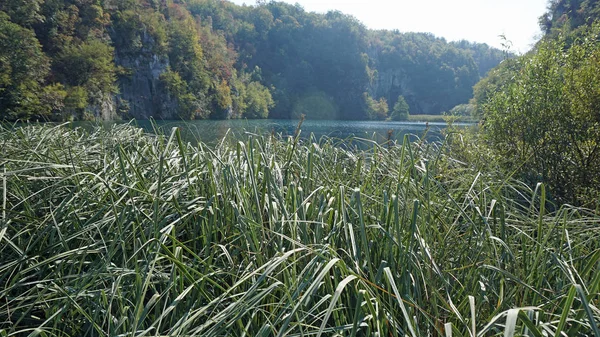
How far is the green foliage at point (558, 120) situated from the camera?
128 inches

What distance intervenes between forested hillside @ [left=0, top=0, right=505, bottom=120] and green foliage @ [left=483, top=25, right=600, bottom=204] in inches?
218

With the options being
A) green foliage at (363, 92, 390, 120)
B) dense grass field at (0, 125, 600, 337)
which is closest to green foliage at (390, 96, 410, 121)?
green foliage at (363, 92, 390, 120)

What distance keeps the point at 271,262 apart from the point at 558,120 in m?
3.32

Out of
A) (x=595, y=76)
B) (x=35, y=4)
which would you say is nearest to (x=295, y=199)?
(x=595, y=76)

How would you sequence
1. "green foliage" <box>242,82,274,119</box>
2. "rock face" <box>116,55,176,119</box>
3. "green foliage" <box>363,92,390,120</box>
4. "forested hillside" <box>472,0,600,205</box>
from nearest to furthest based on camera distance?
"forested hillside" <box>472,0,600,205</box>, "rock face" <box>116,55,176,119</box>, "green foliage" <box>242,82,274,119</box>, "green foliage" <box>363,92,390,120</box>

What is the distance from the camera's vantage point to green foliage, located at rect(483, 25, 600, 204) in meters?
3.24

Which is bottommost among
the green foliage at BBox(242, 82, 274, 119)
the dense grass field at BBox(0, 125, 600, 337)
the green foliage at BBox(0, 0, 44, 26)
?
the green foliage at BBox(242, 82, 274, 119)

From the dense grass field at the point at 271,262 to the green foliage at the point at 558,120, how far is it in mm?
1802

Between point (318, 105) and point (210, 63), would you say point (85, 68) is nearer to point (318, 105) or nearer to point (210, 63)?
point (210, 63)

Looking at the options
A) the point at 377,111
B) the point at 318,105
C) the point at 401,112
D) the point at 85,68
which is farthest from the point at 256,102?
the point at 377,111

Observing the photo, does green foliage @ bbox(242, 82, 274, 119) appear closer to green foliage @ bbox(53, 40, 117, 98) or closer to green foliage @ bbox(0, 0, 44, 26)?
green foliage @ bbox(53, 40, 117, 98)

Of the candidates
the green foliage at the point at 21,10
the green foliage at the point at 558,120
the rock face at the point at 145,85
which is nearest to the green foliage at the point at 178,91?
the rock face at the point at 145,85

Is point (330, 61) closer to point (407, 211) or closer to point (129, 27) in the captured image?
point (129, 27)

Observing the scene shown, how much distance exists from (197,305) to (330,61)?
329 ft
